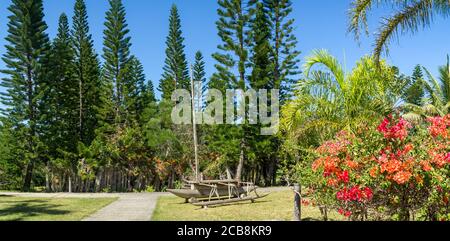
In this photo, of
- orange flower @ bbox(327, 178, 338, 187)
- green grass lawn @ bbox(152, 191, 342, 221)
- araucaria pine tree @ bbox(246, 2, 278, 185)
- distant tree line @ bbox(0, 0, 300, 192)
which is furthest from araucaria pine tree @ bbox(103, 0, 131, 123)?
orange flower @ bbox(327, 178, 338, 187)

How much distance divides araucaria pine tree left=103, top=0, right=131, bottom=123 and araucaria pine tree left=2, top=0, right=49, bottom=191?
11.3ft

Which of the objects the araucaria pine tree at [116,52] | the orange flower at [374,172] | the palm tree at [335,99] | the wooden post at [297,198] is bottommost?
the wooden post at [297,198]

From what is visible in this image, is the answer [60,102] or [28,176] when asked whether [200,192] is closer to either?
[28,176]

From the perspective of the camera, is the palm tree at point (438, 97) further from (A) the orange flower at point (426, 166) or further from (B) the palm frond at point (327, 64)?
(A) the orange flower at point (426, 166)

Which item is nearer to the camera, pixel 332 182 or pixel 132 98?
pixel 332 182

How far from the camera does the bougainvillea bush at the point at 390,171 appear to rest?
4.83 meters

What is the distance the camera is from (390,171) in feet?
Result: 15.6

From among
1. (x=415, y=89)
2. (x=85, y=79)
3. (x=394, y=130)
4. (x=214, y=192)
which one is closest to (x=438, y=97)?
(x=415, y=89)

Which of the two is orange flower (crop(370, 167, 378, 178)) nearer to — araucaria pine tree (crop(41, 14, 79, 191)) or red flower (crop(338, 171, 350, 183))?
red flower (crop(338, 171, 350, 183))

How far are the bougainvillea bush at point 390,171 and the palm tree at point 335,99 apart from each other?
4406 mm

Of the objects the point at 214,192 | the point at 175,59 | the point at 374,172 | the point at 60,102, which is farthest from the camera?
the point at 175,59

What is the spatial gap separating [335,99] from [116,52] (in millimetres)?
15904

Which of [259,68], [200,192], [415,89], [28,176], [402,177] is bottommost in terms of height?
[28,176]

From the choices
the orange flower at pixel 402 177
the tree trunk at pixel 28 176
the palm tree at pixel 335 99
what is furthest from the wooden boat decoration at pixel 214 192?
the tree trunk at pixel 28 176
